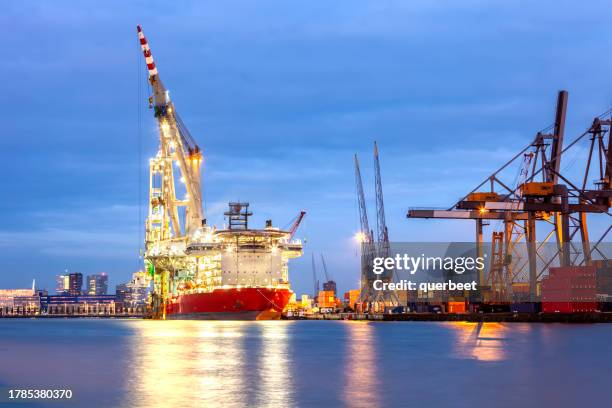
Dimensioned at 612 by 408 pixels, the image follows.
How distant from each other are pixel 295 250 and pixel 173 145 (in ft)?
96.2

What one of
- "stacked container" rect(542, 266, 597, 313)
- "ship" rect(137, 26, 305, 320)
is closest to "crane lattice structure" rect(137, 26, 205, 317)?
"ship" rect(137, 26, 305, 320)

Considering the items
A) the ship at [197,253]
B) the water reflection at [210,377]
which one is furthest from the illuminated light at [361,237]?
the water reflection at [210,377]

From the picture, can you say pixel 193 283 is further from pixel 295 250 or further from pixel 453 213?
pixel 453 213

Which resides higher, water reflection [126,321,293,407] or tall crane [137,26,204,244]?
tall crane [137,26,204,244]

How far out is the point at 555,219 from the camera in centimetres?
8862

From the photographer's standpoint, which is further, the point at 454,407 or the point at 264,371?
the point at 264,371

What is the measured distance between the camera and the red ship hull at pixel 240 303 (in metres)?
103

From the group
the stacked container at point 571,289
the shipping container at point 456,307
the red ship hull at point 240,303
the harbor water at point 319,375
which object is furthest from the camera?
the shipping container at point 456,307

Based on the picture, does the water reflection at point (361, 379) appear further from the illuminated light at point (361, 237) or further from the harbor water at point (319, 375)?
the illuminated light at point (361, 237)

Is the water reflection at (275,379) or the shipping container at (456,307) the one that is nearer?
the water reflection at (275,379)

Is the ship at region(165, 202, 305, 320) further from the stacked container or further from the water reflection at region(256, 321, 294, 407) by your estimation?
the water reflection at region(256, 321, 294, 407)

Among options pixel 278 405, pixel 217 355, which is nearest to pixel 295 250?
→ pixel 217 355

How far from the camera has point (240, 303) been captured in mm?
103250

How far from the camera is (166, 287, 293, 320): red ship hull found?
338 ft
